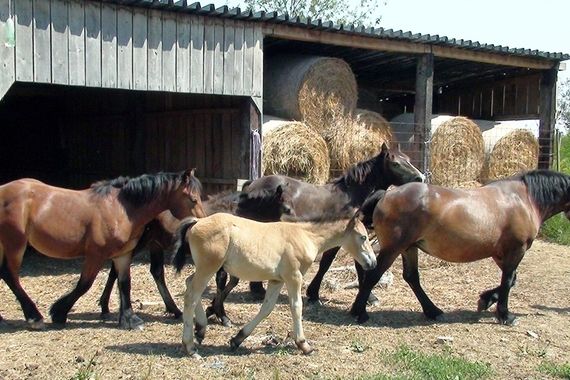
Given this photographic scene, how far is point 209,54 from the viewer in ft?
29.1

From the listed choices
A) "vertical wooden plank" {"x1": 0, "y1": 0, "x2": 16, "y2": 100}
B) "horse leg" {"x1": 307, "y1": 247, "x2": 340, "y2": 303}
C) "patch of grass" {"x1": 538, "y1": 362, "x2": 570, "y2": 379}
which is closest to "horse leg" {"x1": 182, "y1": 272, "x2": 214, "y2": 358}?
"horse leg" {"x1": 307, "y1": 247, "x2": 340, "y2": 303}

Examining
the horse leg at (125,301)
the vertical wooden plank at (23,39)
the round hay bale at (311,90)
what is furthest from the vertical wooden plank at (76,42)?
the round hay bale at (311,90)

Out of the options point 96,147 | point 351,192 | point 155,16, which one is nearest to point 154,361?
point 351,192

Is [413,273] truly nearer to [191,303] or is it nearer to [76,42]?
[191,303]

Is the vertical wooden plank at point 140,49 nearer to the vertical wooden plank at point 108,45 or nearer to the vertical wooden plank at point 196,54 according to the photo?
the vertical wooden plank at point 108,45

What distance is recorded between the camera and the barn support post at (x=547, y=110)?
13.1 m

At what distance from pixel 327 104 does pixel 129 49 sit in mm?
3541

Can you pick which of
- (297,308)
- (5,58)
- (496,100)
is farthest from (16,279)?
(496,100)

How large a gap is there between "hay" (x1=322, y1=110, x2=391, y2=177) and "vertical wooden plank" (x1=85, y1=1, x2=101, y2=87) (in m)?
4.01

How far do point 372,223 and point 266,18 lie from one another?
371 centimetres

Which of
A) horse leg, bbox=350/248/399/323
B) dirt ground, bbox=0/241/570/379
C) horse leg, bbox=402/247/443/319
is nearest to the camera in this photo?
dirt ground, bbox=0/241/570/379

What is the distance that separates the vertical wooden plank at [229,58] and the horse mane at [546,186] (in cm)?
413

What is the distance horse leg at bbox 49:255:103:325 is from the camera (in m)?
6.06

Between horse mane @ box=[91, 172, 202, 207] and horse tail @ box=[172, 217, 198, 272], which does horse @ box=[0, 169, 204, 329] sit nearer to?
horse mane @ box=[91, 172, 202, 207]
